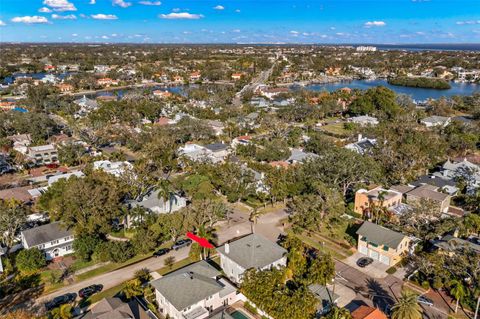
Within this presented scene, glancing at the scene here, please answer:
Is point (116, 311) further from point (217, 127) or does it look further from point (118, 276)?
point (217, 127)

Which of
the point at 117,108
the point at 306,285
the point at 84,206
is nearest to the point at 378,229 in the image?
the point at 306,285

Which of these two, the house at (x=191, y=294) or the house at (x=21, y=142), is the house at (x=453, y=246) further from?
the house at (x=21, y=142)

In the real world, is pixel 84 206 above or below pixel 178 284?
above

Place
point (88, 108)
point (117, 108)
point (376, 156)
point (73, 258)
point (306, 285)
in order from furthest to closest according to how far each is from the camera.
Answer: point (88, 108) → point (117, 108) → point (376, 156) → point (73, 258) → point (306, 285)

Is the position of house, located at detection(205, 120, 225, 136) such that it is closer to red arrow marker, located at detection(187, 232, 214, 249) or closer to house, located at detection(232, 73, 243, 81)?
red arrow marker, located at detection(187, 232, 214, 249)

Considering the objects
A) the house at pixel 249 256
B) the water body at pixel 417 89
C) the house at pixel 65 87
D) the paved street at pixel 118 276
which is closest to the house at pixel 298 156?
the house at pixel 249 256

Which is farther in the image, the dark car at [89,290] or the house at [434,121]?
the house at [434,121]

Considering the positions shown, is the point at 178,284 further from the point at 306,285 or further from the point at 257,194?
the point at 257,194
